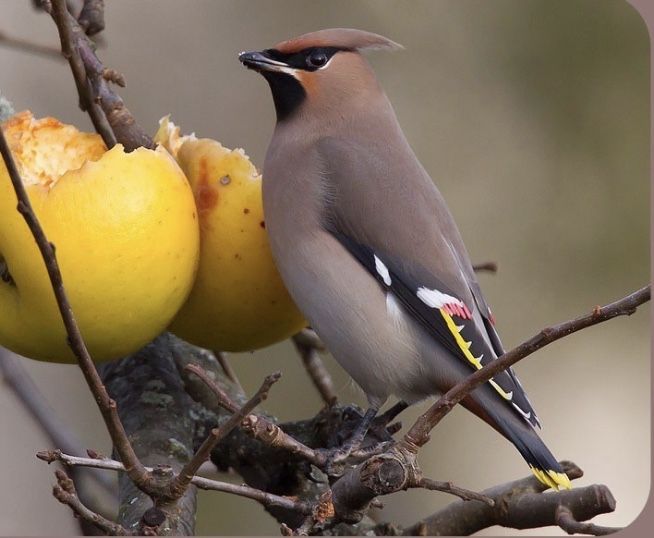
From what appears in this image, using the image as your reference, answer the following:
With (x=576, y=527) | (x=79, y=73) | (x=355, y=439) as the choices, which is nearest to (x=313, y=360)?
(x=355, y=439)

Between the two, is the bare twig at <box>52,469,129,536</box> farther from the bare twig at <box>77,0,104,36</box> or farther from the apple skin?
the bare twig at <box>77,0,104,36</box>

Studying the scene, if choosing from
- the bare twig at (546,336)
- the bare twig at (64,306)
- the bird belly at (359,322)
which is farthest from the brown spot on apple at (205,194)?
the bare twig at (546,336)

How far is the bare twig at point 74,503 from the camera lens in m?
1.90

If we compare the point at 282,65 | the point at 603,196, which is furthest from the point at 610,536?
the point at 603,196

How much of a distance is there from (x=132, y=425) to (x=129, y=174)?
2.13ft

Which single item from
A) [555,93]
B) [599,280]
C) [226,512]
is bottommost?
[226,512]

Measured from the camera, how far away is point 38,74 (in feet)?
12.7

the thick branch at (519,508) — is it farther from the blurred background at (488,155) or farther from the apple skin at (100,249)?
the blurred background at (488,155)

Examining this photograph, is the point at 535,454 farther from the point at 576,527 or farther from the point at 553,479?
the point at 576,527

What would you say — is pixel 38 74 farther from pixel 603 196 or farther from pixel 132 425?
pixel 603 196

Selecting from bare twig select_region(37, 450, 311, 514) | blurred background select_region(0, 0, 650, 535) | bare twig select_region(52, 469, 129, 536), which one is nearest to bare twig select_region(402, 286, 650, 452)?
bare twig select_region(37, 450, 311, 514)

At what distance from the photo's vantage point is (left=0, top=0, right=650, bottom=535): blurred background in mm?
4074

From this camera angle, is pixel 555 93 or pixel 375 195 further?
pixel 555 93

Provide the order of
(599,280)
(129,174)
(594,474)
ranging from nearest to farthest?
(129,174) → (594,474) → (599,280)
